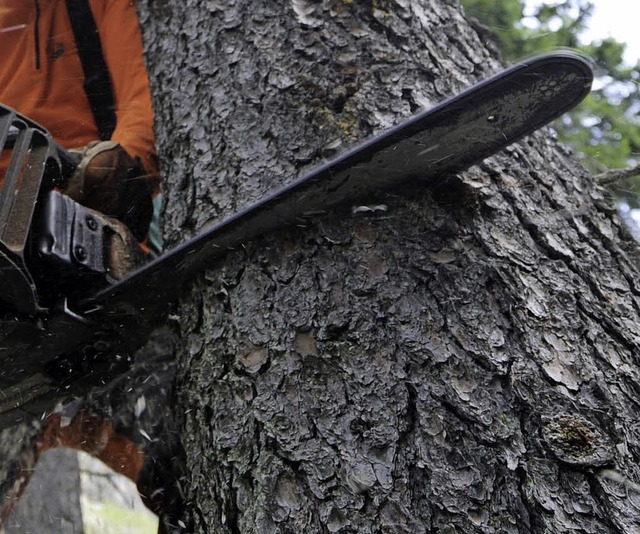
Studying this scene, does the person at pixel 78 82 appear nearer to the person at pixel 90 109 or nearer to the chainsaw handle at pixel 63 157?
the person at pixel 90 109

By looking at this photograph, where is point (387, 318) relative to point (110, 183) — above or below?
above

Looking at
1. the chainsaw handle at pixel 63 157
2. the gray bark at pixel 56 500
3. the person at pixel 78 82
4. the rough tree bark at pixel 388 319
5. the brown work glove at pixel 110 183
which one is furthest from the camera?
the gray bark at pixel 56 500

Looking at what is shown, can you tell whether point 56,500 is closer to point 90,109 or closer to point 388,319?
point 90,109

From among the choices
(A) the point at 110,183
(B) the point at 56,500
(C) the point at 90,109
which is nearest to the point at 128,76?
(C) the point at 90,109

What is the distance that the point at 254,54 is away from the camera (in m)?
1.56

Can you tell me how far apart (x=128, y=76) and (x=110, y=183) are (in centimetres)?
67

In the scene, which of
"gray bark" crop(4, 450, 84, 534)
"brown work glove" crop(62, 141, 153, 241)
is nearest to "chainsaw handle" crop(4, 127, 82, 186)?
"brown work glove" crop(62, 141, 153, 241)

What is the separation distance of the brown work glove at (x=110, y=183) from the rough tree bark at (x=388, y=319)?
0.32m

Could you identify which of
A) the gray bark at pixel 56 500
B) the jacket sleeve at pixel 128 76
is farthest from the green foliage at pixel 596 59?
the gray bark at pixel 56 500

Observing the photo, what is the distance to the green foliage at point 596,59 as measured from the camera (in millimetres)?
3656

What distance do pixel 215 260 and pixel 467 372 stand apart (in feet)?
1.90

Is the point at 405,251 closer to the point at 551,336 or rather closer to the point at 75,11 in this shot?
the point at 551,336

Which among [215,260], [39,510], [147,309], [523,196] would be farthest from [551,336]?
[39,510]

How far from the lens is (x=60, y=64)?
2543mm
